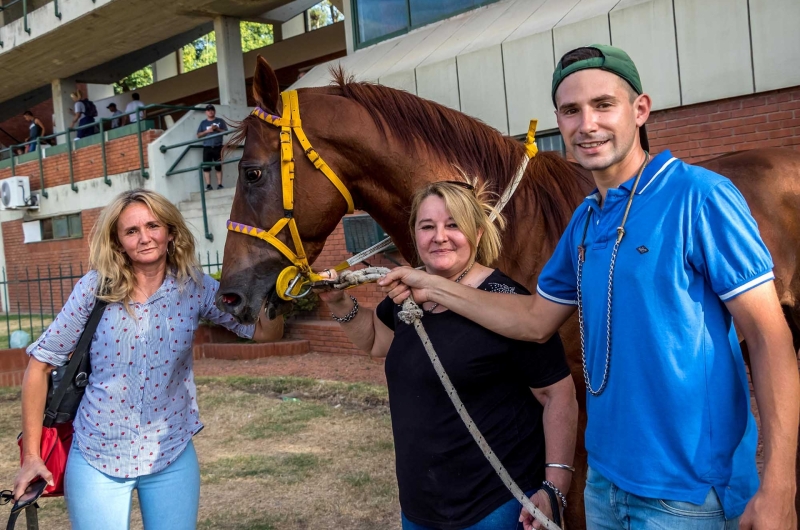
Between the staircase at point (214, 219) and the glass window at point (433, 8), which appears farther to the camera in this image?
the staircase at point (214, 219)

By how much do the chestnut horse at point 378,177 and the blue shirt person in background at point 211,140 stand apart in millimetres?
11801

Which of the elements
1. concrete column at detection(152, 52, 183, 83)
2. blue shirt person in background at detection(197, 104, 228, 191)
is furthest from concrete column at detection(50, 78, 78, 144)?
blue shirt person in background at detection(197, 104, 228, 191)

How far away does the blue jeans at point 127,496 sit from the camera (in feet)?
8.59

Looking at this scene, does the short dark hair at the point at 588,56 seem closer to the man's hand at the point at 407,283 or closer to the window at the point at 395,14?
the man's hand at the point at 407,283

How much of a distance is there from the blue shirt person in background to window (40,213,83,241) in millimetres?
5129

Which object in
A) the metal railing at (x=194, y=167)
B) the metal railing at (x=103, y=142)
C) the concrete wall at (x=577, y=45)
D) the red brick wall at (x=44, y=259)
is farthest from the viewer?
the red brick wall at (x=44, y=259)

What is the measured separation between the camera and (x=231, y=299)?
3043 millimetres

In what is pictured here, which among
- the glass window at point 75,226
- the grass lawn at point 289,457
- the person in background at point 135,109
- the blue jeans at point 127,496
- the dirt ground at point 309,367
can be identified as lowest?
the grass lawn at point 289,457

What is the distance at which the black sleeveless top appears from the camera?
208 cm

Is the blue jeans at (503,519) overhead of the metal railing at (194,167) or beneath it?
beneath

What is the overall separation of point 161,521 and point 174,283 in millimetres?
945

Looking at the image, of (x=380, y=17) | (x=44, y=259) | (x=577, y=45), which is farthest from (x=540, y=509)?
(x=44, y=259)

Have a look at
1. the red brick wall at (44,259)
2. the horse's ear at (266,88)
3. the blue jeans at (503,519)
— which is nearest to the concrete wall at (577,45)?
the horse's ear at (266,88)

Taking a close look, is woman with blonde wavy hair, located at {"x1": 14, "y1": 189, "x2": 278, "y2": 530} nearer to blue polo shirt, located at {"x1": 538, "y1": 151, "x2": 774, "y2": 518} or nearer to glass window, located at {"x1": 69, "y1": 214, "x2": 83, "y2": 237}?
blue polo shirt, located at {"x1": 538, "y1": 151, "x2": 774, "y2": 518}
